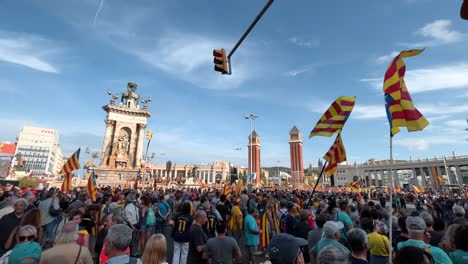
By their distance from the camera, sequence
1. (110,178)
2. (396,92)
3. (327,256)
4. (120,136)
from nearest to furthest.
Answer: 1. (327,256)
2. (396,92)
3. (110,178)
4. (120,136)

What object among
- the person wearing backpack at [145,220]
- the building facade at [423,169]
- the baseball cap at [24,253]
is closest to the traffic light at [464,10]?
the baseball cap at [24,253]

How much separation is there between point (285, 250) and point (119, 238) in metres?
2.16

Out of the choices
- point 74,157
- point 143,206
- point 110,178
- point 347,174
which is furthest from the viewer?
point 347,174

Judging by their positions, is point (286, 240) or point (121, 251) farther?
point (286, 240)

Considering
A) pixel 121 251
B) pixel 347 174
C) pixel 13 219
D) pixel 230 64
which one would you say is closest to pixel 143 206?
pixel 13 219

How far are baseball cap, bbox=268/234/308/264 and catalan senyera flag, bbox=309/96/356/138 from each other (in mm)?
5768

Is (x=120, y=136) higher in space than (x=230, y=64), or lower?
higher

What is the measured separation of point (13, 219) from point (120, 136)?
40783mm

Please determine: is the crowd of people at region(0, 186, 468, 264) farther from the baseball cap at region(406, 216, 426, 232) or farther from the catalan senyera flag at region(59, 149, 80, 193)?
the catalan senyera flag at region(59, 149, 80, 193)

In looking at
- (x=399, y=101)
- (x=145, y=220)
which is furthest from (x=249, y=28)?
(x=145, y=220)

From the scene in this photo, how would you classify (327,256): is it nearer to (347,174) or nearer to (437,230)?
(437,230)

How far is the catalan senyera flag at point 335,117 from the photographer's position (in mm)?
8242

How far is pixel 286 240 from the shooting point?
10.4 feet

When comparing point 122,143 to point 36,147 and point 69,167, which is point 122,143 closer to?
point 69,167
